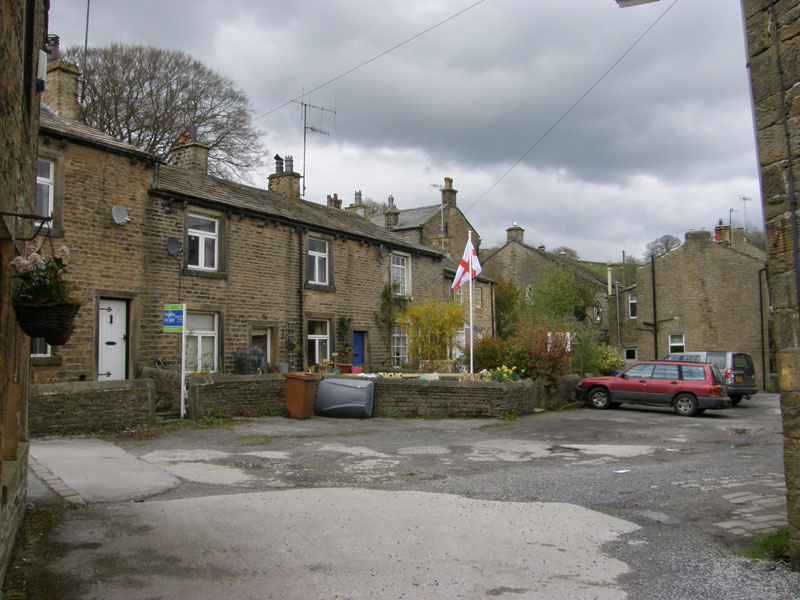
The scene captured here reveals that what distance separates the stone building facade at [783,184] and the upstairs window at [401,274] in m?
19.1

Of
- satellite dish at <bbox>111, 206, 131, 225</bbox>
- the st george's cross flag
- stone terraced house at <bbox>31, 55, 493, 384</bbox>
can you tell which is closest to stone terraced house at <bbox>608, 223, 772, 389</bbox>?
stone terraced house at <bbox>31, 55, 493, 384</bbox>

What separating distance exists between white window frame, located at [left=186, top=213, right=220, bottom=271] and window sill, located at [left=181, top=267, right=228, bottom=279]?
0.15m

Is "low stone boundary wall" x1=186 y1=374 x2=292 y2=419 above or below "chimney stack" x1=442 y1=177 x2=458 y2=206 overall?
below

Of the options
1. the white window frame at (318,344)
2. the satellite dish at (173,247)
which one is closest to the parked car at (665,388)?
the white window frame at (318,344)

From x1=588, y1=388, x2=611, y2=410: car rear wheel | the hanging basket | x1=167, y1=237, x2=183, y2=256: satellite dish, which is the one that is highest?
x1=167, y1=237, x2=183, y2=256: satellite dish

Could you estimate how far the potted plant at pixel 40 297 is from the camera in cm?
476

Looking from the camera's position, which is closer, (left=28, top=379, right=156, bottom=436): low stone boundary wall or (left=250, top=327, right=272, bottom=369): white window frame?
(left=28, top=379, right=156, bottom=436): low stone boundary wall

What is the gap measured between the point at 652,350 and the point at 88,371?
29.3 m

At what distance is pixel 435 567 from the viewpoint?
5.00m

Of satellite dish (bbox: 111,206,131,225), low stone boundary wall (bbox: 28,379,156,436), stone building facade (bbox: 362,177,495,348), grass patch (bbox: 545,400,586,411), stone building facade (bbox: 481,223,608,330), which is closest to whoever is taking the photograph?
low stone boundary wall (bbox: 28,379,156,436)

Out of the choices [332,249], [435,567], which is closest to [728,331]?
[332,249]

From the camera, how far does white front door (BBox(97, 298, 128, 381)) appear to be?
14609 millimetres

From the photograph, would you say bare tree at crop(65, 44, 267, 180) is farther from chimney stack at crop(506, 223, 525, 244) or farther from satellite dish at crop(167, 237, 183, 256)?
chimney stack at crop(506, 223, 525, 244)

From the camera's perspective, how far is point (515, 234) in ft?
157
